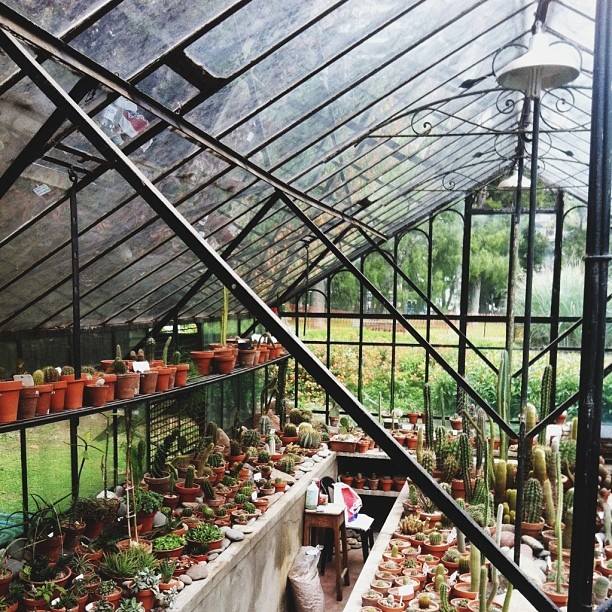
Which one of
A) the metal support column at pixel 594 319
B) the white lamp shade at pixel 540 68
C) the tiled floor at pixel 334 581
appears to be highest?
the white lamp shade at pixel 540 68

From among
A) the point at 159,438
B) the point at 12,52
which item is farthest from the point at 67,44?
the point at 159,438

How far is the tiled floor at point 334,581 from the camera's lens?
246 inches

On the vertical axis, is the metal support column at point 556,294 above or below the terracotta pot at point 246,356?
above

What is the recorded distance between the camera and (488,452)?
5973 mm

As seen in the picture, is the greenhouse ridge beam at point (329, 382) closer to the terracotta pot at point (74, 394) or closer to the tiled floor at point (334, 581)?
the terracotta pot at point (74, 394)

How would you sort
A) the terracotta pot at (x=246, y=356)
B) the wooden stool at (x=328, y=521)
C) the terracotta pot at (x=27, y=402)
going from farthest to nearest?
the wooden stool at (x=328, y=521) < the terracotta pot at (x=246, y=356) < the terracotta pot at (x=27, y=402)

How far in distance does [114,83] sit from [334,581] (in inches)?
233

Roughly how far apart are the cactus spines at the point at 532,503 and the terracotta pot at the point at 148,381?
357 cm

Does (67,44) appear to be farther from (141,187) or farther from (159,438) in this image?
(159,438)

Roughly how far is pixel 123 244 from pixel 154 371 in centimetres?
92

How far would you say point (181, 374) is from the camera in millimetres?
4367

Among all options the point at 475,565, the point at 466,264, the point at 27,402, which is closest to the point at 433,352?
the point at 475,565

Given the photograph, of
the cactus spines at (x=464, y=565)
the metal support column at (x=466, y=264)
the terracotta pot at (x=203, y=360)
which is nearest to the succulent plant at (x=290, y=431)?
the metal support column at (x=466, y=264)

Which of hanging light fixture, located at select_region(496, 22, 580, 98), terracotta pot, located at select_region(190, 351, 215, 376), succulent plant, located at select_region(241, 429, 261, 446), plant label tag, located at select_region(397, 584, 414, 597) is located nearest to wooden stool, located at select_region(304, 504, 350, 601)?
succulent plant, located at select_region(241, 429, 261, 446)
